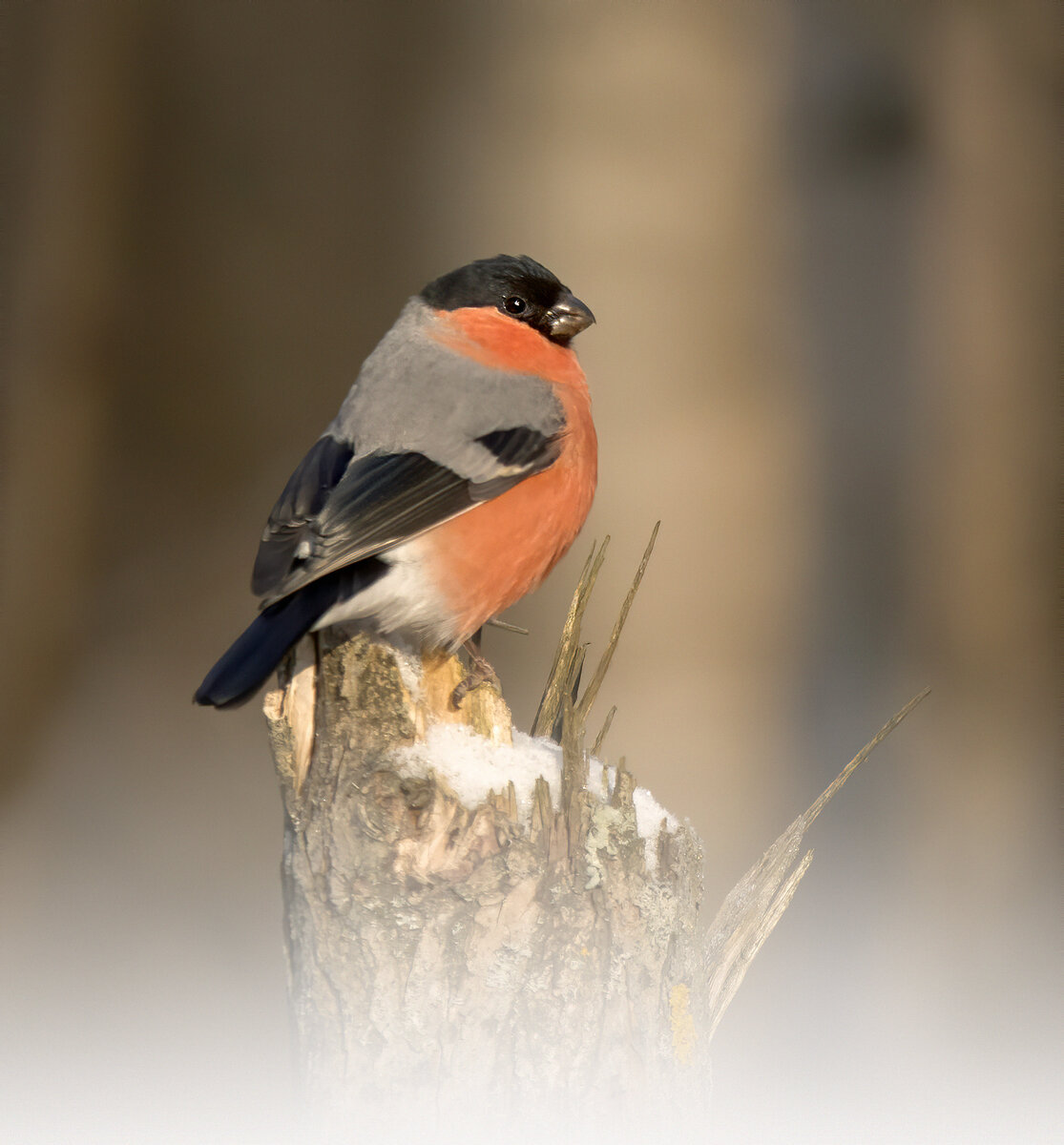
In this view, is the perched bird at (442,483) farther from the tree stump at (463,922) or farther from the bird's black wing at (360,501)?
the tree stump at (463,922)

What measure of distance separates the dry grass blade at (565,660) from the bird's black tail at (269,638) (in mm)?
394

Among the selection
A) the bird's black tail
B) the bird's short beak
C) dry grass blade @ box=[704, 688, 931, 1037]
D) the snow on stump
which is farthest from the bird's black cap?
dry grass blade @ box=[704, 688, 931, 1037]

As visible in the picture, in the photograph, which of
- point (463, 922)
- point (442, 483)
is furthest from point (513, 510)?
point (463, 922)

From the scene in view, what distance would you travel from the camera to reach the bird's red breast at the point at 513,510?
2141 mm

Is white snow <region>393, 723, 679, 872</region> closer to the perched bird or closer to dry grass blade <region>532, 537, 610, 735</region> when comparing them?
dry grass blade <region>532, 537, 610, 735</region>

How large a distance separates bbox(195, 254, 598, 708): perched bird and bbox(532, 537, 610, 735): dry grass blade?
211 millimetres

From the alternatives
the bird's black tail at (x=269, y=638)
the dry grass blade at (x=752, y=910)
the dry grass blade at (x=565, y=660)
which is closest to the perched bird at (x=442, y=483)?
the bird's black tail at (x=269, y=638)

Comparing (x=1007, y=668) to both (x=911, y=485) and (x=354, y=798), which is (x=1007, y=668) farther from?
(x=354, y=798)

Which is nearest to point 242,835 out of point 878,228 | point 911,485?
point 911,485

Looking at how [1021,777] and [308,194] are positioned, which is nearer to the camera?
[1021,777]

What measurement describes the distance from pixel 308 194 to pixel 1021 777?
3.97 m

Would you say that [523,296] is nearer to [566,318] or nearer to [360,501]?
[566,318]

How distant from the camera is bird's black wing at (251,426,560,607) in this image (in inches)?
75.9

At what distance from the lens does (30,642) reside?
4.89 meters
